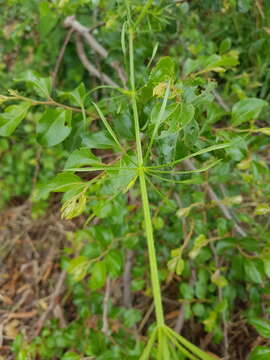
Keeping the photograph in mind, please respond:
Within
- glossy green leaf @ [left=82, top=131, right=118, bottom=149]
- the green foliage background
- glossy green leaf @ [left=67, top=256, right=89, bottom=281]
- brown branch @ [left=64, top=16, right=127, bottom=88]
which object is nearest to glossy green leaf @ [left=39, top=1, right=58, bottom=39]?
the green foliage background

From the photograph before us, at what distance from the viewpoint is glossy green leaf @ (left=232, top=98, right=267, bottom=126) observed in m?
0.80

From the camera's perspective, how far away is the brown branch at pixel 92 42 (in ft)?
4.77

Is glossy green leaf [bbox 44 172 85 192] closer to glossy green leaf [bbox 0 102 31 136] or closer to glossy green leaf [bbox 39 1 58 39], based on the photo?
glossy green leaf [bbox 0 102 31 136]

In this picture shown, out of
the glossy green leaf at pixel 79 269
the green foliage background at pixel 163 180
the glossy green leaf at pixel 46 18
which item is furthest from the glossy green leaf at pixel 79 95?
the glossy green leaf at pixel 46 18

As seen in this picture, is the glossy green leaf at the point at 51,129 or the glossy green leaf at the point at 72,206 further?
the glossy green leaf at the point at 51,129

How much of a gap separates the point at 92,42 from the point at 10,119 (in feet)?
2.88

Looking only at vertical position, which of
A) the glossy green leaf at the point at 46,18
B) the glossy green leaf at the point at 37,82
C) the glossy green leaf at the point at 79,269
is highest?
the glossy green leaf at the point at 46,18

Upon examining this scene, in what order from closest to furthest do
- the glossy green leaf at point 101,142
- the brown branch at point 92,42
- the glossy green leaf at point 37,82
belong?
the glossy green leaf at point 101,142 → the glossy green leaf at point 37,82 → the brown branch at point 92,42

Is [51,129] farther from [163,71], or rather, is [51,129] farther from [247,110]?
[247,110]

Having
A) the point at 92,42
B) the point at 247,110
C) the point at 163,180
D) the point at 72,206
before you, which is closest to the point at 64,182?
the point at 72,206

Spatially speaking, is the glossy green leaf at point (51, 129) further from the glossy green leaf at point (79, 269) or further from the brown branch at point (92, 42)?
the brown branch at point (92, 42)

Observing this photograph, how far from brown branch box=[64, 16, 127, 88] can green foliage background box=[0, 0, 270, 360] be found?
13 cm

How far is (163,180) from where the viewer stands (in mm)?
698

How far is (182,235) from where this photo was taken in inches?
46.2
